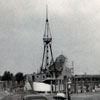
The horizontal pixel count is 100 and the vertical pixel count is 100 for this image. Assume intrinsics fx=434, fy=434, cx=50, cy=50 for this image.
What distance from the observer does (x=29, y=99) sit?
42531 millimetres

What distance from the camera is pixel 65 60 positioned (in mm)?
196500

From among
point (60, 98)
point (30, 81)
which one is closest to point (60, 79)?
point (30, 81)

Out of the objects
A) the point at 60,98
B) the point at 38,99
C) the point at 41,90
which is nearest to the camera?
the point at 38,99

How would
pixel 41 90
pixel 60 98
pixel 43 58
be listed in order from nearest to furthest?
1. pixel 60 98
2. pixel 41 90
3. pixel 43 58

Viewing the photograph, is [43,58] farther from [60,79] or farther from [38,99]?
[38,99]

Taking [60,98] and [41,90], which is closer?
[60,98]

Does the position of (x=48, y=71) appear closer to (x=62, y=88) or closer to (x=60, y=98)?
(x=62, y=88)

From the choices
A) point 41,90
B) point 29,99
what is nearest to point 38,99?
point 29,99

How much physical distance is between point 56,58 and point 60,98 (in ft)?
487

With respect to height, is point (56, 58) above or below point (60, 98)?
above

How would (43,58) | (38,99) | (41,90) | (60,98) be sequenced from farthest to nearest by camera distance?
(43,58)
(41,90)
(60,98)
(38,99)

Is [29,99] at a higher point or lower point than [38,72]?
lower

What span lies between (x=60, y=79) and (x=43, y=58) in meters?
12.4

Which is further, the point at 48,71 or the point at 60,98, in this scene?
the point at 48,71
